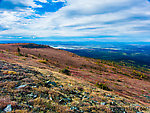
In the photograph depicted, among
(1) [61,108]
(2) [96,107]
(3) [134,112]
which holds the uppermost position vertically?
(1) [61,108]

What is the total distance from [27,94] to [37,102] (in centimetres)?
124

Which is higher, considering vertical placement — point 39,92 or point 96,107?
point 39,92

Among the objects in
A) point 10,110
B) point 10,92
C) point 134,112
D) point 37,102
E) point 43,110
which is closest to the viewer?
point 10,110

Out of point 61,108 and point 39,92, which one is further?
point 39,92

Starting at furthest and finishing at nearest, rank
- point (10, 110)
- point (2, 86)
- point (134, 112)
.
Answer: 1. point (134, 112)
2. point (2, 86)
3. point (10, 110)

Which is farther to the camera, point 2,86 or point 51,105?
point 2,86

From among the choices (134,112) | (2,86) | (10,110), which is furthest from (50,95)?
(134,112)

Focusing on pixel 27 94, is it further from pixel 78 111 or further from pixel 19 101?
pixel 78 111

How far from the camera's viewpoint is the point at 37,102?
20.6 ft

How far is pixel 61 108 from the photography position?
6.36m

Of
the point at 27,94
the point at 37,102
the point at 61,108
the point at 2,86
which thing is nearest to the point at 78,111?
the point at 61,108

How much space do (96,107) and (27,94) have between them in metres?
5.40

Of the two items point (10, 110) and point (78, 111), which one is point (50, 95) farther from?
point (10, 110)

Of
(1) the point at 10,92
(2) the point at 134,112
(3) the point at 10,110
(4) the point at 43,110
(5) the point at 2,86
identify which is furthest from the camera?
(2) the point at 134,112
